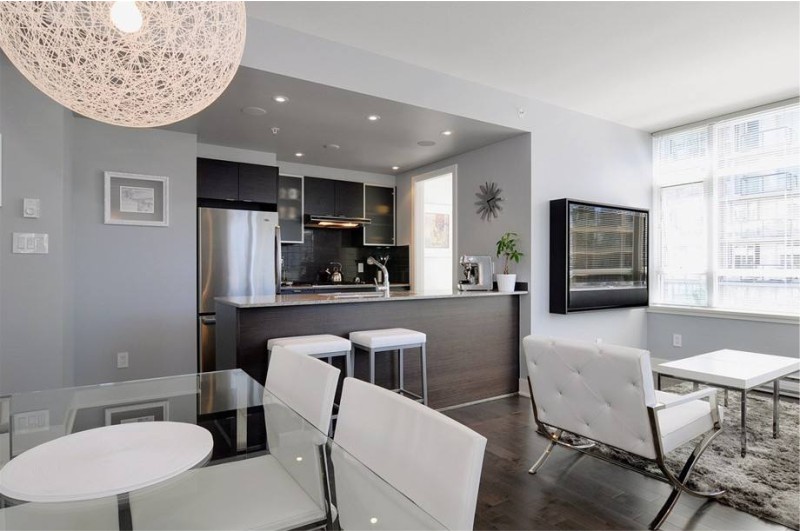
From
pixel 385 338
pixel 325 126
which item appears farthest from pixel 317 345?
pixel 325 126

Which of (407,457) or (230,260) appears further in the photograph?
→ (230,260)

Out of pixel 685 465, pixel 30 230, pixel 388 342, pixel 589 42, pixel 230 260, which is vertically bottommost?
pixel 685 465

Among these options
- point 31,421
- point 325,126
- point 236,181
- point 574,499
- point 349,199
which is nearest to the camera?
point 31,421

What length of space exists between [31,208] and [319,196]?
317cm

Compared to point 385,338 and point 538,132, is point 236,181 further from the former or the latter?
point 538,132

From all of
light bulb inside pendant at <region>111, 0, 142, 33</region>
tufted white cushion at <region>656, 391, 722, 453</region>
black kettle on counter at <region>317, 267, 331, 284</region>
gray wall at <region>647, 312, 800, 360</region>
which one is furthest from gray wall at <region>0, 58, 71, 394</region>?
gray wall at <region>647, 312, 800, 360</region>

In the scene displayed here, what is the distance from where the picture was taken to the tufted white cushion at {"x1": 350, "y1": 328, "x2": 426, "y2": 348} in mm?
2855

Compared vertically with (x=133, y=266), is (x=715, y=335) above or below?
below

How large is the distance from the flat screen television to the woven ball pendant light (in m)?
3.34

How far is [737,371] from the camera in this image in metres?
2.57

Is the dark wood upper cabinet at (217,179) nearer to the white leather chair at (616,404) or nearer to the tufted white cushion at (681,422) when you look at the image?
the white leather chair at (616,404)

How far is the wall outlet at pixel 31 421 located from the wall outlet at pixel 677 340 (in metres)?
5.32

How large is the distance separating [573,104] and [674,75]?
0.86 m

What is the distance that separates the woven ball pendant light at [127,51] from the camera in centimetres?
120
